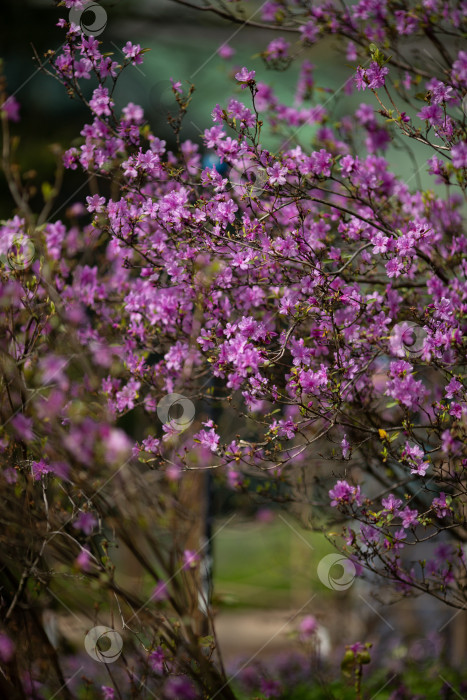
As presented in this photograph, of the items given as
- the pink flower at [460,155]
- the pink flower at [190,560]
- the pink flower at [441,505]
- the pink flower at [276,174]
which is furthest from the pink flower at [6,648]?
the pink flower at [460,155]

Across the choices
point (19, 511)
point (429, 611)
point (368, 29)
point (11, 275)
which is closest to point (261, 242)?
point (11, 275)

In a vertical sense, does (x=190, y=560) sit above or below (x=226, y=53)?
below

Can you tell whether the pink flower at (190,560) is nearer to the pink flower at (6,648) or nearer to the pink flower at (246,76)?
the pink flower at (6,648)

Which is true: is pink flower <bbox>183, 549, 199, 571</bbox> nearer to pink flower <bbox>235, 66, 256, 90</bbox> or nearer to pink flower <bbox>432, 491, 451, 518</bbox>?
pink flower <bbox>432, 491, 451, 518</bbox>

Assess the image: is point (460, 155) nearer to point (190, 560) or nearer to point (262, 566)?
point (190, 560)

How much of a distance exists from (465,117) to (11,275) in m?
1.90

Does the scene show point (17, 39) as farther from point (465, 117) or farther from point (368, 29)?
point (465, 117)

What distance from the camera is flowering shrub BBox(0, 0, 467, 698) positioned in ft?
7.77

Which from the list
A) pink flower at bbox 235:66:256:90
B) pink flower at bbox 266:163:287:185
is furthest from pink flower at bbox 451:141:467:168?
pink flower at bbox 235:66:256:90

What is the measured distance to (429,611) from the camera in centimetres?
855

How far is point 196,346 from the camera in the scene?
2.88 meters

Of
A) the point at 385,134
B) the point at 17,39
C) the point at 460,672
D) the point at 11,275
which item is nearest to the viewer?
the point at 11,275

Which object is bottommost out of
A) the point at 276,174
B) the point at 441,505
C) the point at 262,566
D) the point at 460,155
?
the point at 262,566

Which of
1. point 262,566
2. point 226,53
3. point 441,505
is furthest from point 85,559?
point 262,566
